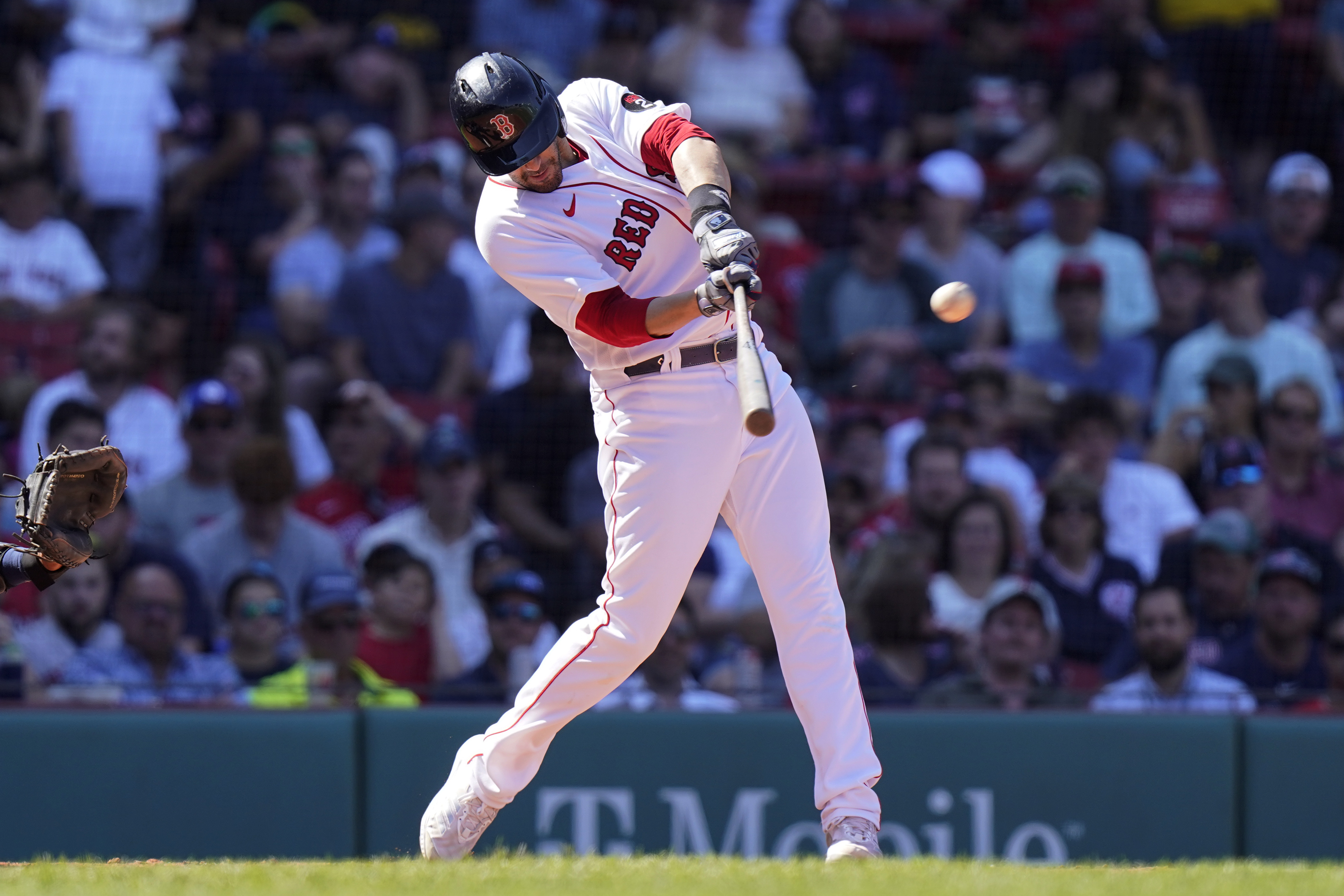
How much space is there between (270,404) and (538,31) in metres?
3.08

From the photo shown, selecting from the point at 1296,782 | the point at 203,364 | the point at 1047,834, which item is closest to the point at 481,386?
the point at 203,364

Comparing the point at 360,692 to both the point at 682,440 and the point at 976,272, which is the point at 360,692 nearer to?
the point at 682,440

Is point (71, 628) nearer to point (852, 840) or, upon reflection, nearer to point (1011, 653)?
point (1011, 653)

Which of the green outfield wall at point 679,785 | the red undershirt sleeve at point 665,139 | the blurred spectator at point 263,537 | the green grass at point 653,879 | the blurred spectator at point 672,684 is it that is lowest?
the green outfield wall at point 679,785

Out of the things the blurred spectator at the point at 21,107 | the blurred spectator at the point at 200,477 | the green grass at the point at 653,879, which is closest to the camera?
the green grass at the point at 653,879

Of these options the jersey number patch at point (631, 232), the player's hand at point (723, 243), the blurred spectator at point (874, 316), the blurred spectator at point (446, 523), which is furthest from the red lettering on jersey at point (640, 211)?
the blurred spectator at point (874, 316)

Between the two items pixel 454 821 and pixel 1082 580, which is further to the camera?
pixel 1082 580

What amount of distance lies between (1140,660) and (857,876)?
2.99 metres

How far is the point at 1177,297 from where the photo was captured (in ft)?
25.6

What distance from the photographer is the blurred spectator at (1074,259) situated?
7762mm

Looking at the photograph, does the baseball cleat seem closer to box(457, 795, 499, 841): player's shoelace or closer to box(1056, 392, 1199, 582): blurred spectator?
box(457, 795, 499, 841): player's shoelace

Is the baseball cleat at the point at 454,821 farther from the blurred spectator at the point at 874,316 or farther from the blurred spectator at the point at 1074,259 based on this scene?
the blurred spectator at the point at 1074,259

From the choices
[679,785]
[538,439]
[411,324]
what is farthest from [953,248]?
[679,785]

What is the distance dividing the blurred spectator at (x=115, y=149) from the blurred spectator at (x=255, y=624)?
2413 millimetres
